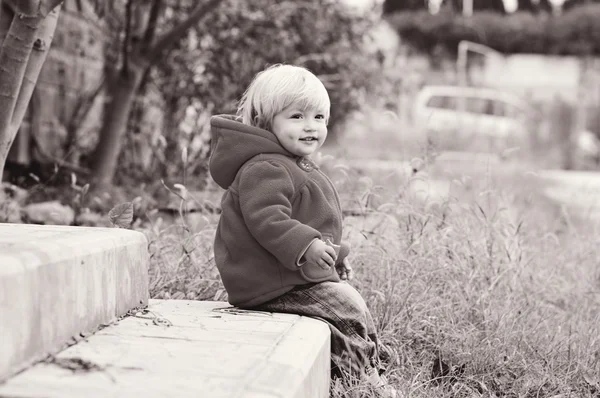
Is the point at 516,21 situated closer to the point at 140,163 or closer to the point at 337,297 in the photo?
the point at 140,163

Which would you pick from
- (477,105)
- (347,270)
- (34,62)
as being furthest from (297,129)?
(477,105)

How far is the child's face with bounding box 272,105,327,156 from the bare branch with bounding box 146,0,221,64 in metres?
2.17

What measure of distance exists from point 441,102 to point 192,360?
1618 cm

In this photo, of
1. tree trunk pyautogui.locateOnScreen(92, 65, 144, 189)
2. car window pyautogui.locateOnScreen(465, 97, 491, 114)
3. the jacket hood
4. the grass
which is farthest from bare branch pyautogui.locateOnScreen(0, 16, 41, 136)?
car window pyautogui.locateOnScreen(465, 97, 491, 114)

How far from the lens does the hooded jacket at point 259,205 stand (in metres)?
→ 2.55

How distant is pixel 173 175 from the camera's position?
19.2 ft

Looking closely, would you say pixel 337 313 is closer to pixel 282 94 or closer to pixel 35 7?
Answer: pixel 282 94

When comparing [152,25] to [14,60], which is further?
[152,25]

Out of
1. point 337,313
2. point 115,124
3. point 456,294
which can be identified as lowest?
point 456,294

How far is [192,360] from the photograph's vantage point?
1945mm

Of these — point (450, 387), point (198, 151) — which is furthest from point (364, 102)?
point (450, 387)

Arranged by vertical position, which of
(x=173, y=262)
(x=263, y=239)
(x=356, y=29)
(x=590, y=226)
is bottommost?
(x=590, y=226)

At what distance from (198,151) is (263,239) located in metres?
3.21

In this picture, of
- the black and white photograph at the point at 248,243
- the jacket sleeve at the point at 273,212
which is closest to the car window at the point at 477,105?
the black and white photograph at the point at 248,243
